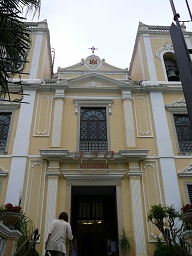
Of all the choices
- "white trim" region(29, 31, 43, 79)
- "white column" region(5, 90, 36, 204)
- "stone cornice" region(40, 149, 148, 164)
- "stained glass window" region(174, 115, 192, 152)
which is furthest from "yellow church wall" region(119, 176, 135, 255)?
"white trim" region(29, 31, 43, 79)

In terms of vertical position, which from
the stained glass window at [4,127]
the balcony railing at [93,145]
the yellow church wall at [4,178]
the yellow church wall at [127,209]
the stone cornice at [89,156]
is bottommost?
the yellow church wall at [127,209]

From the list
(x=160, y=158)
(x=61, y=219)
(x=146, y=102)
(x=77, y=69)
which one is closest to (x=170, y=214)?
(x=160, y=158)

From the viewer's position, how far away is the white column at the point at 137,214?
355 inches

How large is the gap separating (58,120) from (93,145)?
5.77 feet

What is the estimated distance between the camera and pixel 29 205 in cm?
968

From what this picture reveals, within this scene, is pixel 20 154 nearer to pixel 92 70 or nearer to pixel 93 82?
pixel 93 82

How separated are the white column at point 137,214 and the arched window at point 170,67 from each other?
18.8 feet

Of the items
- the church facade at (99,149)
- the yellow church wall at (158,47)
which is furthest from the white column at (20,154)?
the yellow church wall at (158,47)

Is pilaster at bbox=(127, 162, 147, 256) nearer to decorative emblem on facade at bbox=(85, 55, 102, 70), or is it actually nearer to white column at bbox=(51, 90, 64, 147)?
white column at bbox=(51, 90, 64, 147)

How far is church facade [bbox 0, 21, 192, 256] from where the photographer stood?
32.4 feet

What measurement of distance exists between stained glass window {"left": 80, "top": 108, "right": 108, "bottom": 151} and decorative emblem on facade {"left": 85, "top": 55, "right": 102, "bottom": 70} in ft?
8.73

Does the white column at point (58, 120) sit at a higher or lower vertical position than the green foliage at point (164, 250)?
higher

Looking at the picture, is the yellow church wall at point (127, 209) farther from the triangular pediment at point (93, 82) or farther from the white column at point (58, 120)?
the triangular pediment at point (93, 82)

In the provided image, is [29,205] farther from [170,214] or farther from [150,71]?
[150,71]
